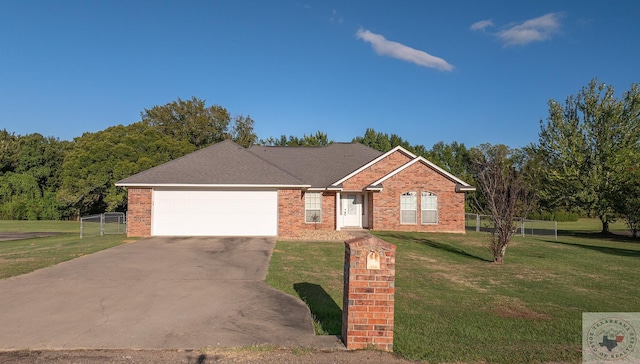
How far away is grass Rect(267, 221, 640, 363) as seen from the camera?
5.24 metres

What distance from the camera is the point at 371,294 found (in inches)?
194

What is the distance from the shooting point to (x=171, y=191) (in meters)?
18.3

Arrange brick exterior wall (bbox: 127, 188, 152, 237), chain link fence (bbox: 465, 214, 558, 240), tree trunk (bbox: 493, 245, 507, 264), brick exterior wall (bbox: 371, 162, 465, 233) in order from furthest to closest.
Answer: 1. chain link fence (bbox: 465, 214, 558, 240)
2. brick exterior wall (bbox: 371, 162, 465, 233)
3. brick exterior wall (bbox: 127, 188, 152, 237)
4. tree trunk (bbox: 493, 245, 507, 264)

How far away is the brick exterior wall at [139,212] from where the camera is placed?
59.1ft

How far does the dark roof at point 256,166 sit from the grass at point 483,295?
15.6ft

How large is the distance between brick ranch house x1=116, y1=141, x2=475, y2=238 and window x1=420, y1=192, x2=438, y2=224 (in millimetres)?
56

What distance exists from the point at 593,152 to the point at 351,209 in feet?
57.4

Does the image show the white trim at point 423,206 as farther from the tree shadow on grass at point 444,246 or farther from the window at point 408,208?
the tree shadow on grass at point 444,246

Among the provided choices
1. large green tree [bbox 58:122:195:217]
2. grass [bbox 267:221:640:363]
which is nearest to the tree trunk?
grass [bbox 267:221:640:363]

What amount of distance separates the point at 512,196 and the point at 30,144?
171 ft

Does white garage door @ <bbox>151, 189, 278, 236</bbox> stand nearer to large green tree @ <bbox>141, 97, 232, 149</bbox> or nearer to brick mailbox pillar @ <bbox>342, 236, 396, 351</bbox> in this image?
brick mailbox pillar @ <bbox>342, 236, 396, 351</bbox>

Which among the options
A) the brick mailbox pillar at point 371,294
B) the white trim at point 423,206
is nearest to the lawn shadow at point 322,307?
the brick mailbox pillar at point 371,294

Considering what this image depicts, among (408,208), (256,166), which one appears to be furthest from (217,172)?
(408,208)

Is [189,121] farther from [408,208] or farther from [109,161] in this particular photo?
[408,208]
